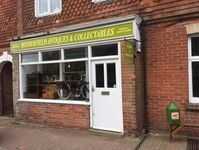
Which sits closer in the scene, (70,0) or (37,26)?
(70,0)

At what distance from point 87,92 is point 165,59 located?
117 inches

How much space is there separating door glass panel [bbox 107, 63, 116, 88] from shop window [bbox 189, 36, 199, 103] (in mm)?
2293

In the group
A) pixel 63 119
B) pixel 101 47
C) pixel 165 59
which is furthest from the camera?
pixel 63 119

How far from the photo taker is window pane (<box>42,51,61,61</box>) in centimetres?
1252

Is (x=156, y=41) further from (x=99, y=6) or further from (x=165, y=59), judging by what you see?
(x=99, y=6)

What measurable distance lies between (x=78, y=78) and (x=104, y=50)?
5.48 ft

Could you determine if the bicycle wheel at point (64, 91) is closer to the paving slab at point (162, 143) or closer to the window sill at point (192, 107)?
the paving slab at point (162, 143)

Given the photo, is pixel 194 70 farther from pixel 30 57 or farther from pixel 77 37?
pixel 30 57

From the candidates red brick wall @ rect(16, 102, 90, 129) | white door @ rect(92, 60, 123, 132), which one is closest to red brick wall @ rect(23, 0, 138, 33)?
white door @ rect(92, 60, 123, 132)

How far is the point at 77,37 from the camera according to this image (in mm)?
11430

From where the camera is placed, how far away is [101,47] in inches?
433

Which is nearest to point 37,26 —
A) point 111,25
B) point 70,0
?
point 70,0

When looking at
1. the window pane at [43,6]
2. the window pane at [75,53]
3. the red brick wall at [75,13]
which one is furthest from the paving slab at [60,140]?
the window pane at [43,6]

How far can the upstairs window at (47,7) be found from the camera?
13.0 meters
